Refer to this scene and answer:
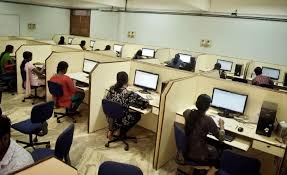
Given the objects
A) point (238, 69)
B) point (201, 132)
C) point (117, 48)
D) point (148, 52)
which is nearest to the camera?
point (201, 132)

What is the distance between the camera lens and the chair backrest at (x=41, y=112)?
292 centimetres

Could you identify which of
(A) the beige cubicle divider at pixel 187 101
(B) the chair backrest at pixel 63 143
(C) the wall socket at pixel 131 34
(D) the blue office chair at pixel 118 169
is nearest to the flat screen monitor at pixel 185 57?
(C) the wall socket at pixel 131 34

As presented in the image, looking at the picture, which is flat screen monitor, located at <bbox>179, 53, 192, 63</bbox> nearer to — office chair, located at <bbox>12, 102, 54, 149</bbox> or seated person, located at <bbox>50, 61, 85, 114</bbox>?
seated person, located at <bbox>50, 61, 85, 114</bbox>

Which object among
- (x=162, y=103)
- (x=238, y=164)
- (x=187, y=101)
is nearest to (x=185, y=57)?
(x=187, y=101)

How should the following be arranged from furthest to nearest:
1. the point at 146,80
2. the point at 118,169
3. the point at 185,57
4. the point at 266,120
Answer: the point at 185,57
the point at 146,80
the point at 266,120
the point at 118,169

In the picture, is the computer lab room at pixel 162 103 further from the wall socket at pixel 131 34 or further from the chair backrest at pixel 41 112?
the wall socket at pixel 131 34

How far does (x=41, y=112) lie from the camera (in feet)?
9.82

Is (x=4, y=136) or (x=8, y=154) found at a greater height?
(x=4, y=136)

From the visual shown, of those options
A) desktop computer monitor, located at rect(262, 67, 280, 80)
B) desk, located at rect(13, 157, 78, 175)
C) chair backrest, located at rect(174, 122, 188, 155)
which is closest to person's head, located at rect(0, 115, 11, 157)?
desk, located at rect(13, 157, 78, 175)

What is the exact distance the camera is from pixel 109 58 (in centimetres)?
469

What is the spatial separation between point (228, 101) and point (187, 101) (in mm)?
560

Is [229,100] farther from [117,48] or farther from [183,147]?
[117,48]

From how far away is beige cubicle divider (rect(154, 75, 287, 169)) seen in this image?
303 centimetres

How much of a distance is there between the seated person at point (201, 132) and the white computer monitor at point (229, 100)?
32.0 inches
